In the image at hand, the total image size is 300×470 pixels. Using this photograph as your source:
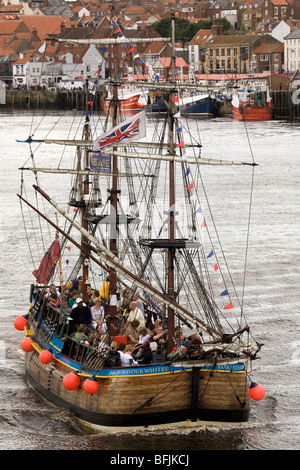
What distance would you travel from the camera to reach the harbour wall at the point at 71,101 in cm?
10250

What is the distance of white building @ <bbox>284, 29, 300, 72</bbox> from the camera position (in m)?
124

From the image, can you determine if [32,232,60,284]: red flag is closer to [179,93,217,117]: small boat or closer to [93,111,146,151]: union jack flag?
[93,111,146,151]: union jack flag

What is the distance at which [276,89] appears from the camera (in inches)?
4572

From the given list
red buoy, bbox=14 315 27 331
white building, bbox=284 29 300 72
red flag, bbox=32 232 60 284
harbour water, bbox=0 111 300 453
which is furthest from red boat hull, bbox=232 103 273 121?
red buoy, bbox=14 315 27 331

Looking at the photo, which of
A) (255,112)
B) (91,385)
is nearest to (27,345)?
(91,385)

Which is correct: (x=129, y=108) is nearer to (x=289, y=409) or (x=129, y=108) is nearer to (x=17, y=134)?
(x=17, y=134)

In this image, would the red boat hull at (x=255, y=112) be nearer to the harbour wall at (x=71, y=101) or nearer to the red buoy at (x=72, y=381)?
the harbour wall at (x=71, y=101)

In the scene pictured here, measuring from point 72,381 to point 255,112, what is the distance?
281 feet

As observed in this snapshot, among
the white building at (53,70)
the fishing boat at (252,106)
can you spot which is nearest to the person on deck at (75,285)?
the fishing boat at (252,106)

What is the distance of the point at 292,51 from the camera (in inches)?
4931

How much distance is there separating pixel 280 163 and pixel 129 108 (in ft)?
180

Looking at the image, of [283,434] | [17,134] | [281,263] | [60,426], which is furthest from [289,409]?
→ [17,134]

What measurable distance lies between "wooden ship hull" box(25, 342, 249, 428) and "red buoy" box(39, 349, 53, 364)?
2.06 metres
